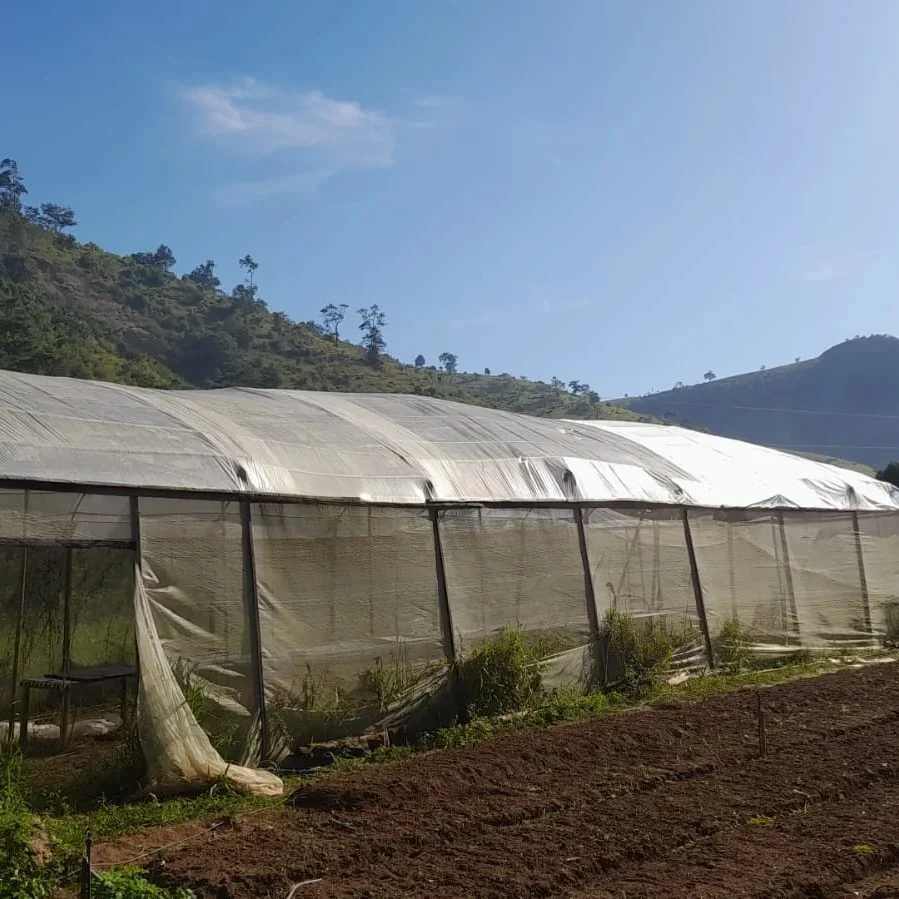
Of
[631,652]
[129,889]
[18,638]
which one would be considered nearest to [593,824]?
[129,889]

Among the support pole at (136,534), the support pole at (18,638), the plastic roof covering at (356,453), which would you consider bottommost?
the support pole at (18,638)

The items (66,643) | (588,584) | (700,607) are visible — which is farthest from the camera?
(700,607)

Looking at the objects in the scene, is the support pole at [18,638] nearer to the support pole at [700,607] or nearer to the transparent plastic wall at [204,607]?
the transparent plastic wall at [204,607]

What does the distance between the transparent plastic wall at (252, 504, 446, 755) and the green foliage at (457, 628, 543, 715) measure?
31cm

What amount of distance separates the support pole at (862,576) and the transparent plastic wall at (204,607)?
1003 centimetres

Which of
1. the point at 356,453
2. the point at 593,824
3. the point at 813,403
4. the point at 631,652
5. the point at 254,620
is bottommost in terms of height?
the point at 593,824

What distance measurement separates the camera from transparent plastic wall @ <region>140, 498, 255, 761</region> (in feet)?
23.4

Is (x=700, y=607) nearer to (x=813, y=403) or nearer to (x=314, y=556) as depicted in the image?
(x=314, y=556)

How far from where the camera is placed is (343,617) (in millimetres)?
8367

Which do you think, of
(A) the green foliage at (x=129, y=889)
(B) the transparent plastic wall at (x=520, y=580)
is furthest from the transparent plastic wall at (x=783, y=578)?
(A) the green foliage at (x=129, y=889)

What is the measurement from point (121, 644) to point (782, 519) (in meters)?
8.85

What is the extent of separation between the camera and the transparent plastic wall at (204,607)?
281 inches

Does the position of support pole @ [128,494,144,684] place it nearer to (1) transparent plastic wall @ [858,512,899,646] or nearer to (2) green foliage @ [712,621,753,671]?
(2) green foliage @ [712,621,753,671]

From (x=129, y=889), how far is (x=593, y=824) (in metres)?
2.64
